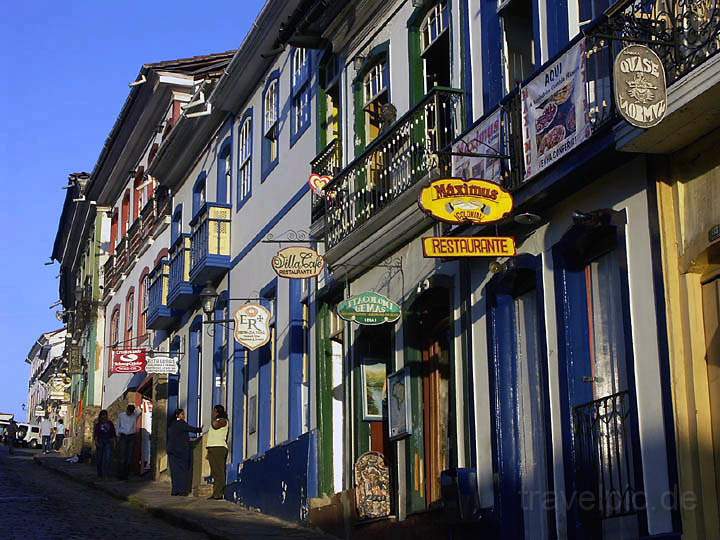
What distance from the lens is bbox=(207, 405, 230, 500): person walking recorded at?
787 inches

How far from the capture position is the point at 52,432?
44.7 m

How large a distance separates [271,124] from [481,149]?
8606mm

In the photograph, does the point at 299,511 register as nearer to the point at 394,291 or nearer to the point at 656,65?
the point at 394,291

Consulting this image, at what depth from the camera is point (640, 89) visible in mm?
9039

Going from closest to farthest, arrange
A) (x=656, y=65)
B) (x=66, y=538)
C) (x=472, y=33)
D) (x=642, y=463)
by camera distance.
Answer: (x=656, y=65)
(x=642, y=463)
(x=472, y=33)
(x=66, y=538)

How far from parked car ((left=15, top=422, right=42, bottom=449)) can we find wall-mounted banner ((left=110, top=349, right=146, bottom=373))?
33.4m

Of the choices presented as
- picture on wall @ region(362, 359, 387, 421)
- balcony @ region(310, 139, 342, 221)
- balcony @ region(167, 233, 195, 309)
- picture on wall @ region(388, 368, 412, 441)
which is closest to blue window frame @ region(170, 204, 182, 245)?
balcony @ region(167, 233, 195, 309)

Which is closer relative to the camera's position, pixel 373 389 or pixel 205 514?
pixel 373 389

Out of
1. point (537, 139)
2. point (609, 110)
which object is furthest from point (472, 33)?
point (609, 110)

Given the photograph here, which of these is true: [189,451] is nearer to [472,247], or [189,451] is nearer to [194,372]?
[194,372]

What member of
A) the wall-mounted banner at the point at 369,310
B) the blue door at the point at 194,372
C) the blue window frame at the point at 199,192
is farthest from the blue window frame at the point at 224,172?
the wall-mounted banner at the point at 369,310

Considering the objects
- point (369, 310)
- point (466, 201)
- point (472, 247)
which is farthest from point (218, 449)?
point (466, 201)

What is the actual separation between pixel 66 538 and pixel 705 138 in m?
8.61

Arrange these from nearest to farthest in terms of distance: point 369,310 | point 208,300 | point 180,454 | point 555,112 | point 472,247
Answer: point 555,112
point 472,247
point 369,310
point 180,454
point 208,300
